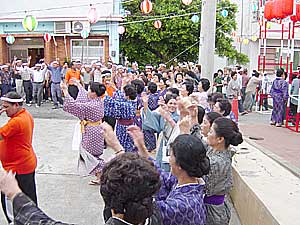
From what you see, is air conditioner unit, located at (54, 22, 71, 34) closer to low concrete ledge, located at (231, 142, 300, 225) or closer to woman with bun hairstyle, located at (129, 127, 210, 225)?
low concrete ledge, located at (231, 142, 300, 225)

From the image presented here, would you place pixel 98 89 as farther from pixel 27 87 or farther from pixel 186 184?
pixel 27 87

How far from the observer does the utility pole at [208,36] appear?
8367 mm

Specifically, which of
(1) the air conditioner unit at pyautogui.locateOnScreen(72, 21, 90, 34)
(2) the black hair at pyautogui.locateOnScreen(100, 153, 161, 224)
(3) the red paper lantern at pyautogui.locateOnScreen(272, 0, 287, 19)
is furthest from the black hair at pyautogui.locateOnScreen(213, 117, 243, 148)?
(1) the air conditioner unit at pyautogui.locateOnScreen(72, 21, 90, 34)

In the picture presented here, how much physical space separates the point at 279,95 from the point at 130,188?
9.47m

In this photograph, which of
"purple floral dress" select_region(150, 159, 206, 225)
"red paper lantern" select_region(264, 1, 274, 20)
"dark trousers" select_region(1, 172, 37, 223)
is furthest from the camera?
"red paper lantern" select_region(264, 1, 274, 20)

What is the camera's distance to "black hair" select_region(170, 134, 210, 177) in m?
2.32

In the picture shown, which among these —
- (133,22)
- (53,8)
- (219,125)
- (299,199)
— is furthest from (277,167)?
(53,8)

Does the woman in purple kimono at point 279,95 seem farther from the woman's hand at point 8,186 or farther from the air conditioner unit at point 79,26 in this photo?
the air conditioner unit at point 79,26

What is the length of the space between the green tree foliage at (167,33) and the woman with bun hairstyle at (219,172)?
15258 mm

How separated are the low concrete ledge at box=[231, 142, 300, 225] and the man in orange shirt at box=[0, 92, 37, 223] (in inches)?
94.6

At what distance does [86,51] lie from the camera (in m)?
18.3

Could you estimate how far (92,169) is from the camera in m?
6.16

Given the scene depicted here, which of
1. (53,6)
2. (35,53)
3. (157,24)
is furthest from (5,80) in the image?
(157,24)

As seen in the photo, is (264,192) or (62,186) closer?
(264,192)
